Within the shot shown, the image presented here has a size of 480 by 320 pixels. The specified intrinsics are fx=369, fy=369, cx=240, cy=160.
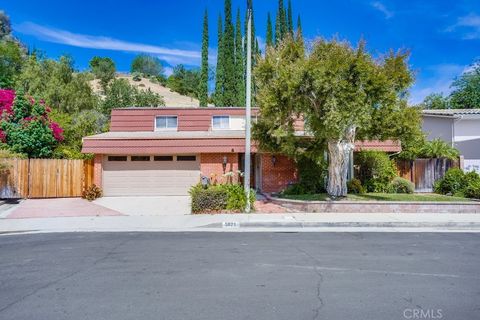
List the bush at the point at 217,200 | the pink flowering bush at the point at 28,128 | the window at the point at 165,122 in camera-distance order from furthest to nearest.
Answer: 1. the window at the point at 165,122
2. the pink flowering bush at the point at 28,128
3. the bush at the point at 217,200

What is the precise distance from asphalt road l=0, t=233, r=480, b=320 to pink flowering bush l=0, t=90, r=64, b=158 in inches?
478

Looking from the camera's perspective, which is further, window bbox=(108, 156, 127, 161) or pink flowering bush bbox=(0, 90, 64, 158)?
pink flowering bush bbox=(0, 90, 64, 158)

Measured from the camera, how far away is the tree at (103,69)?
64.4 metres

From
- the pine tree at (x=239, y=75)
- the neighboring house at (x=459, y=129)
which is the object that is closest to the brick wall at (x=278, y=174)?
the neighboring house at (x=459, y=129)

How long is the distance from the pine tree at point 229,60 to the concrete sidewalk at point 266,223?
1150 inches

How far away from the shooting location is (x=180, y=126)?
23.3 meters

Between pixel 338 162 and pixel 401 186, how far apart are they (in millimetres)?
5412

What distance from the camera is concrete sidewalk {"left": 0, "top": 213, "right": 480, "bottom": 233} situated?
11.7m

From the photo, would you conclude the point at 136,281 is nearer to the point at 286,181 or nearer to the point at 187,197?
the point at 187,197

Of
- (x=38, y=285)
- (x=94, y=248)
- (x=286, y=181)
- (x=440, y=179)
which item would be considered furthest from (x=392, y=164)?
Answer: (x=38, y=285)

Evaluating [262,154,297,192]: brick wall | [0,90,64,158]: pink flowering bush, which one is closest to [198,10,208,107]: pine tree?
[0,90,64,158]: pink flowering bush

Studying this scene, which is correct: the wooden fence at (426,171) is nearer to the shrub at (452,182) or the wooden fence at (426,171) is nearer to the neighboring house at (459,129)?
the shrub at (452,182)

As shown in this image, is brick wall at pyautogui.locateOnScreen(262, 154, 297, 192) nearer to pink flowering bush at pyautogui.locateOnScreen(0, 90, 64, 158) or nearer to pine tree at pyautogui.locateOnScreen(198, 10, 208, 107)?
pink flowering bush at pyautogui.locateOnScreen(0, 90, 64, 158)

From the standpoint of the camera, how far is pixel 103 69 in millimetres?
67438
